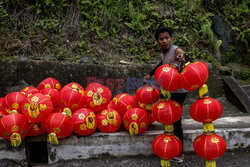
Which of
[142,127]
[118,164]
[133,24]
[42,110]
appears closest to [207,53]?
[133,24]

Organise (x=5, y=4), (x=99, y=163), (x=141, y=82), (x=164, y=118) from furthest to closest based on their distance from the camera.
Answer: (x=5, y=4) < (x=141, y=82) < (x=99, y=163) < (x=164, y=118)

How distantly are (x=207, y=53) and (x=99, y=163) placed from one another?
534cm

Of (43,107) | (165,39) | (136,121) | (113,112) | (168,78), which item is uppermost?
(165,39)

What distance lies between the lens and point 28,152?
354 centimetres

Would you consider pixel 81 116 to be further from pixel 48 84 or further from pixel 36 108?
pixel 48 84

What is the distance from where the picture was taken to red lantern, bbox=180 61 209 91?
104 inches

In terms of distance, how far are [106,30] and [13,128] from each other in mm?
4669

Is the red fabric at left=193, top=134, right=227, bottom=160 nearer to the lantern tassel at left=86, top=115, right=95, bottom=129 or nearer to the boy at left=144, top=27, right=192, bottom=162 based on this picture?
the boy at left=144, top=27, right=192, bottom=162

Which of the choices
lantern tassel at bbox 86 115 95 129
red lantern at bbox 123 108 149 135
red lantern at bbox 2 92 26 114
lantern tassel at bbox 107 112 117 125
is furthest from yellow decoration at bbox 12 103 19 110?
red lantern at bbox 123 108 149 135

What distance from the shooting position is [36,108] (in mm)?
3203

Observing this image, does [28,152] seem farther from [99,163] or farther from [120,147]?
[120,147]

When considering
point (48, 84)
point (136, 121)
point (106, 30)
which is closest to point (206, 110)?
point (136, 121)

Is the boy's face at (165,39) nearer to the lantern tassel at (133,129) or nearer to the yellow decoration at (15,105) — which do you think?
the lantern tassel at (133,129)

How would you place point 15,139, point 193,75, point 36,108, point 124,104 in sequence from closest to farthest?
point 193,75, point 15,139, point 36,108, point 124,104
